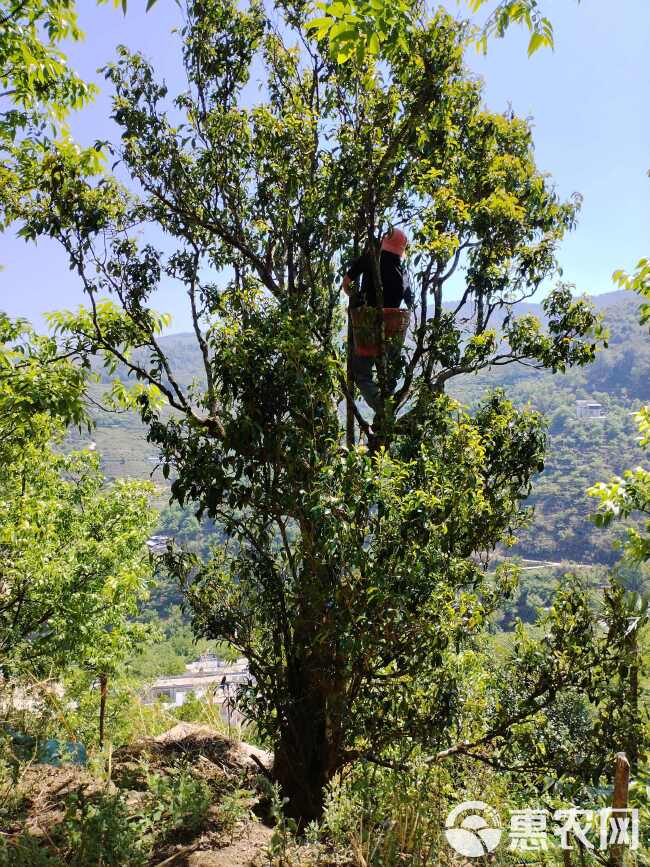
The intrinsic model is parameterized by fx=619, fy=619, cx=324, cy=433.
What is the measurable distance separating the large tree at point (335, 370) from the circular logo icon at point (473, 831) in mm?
741

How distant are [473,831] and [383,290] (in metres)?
3.76

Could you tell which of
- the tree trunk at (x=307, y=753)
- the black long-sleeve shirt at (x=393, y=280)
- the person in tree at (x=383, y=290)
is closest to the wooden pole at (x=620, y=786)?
the tree trunk at (x=307, y=753)

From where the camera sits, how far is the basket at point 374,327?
4.71m

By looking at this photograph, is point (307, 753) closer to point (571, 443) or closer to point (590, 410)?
point (571, 443)

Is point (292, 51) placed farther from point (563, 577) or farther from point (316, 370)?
point (563, 577)

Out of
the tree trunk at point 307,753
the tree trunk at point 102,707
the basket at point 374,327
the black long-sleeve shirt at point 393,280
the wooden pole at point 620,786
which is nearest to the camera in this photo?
the wooden pole at point 620,786

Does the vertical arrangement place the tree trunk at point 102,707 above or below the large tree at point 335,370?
below

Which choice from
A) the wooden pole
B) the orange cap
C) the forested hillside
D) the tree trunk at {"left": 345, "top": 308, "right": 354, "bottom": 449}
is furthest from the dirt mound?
the forested hillside

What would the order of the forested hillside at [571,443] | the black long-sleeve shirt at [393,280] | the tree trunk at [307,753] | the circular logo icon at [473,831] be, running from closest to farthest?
the circular logo icon at [473,831], the tree trunk at [307,753], the black long-sleeve shirt at [393,280], the forested hillside at [571,443]

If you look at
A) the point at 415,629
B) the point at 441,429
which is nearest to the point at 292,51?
the point at 441,429

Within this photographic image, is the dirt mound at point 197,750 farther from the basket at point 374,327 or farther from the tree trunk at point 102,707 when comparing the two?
the basket at point 374,327

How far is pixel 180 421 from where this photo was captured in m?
4.29

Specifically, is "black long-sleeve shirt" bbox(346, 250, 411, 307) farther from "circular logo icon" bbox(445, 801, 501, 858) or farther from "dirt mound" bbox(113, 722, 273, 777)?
"dirt mound" bbox(113, 722, 273, 777)

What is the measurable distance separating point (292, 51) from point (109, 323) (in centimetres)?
292
